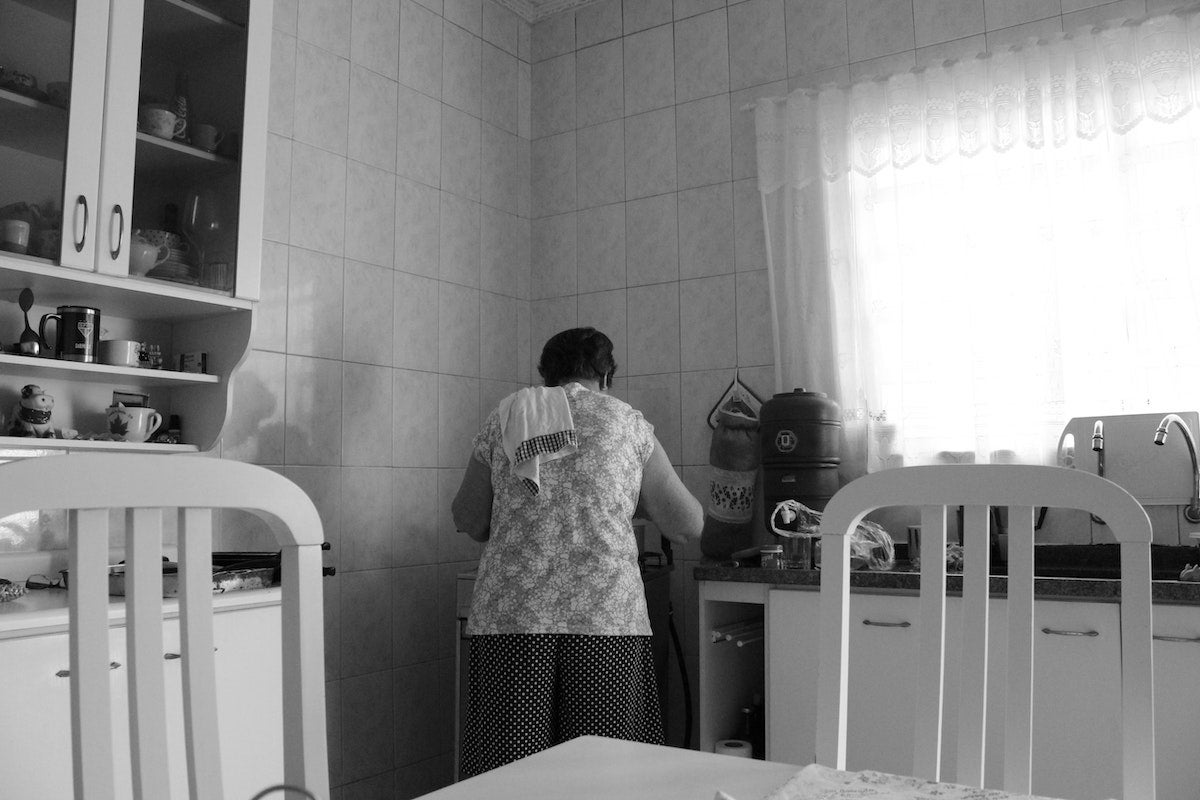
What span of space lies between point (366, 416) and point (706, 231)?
4.22 ft

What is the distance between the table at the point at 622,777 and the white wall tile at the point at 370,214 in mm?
2349

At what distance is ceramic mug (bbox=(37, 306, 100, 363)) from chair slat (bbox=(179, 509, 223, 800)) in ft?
4.82

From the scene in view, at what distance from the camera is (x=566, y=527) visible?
2.29 meters

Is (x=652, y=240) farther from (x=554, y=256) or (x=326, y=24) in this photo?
(x=326, y=24)

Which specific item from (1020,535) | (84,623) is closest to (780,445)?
(1020,535)

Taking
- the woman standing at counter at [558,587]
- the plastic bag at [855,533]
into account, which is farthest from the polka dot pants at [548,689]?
the plastic bag at [855,533]

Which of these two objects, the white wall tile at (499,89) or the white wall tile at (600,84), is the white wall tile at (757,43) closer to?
the white wall tile at (600,84)

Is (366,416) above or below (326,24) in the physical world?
below

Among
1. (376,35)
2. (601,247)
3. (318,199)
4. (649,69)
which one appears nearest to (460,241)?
(601,247)

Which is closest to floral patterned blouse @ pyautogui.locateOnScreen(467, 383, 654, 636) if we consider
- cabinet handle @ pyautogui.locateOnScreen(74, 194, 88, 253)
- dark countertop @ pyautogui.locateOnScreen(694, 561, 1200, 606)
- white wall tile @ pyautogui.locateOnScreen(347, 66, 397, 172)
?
dark countertop @ pyautogui.locateOnScreen(694, 561, 1200, 606)

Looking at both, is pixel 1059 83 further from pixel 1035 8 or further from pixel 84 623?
pixel 84 623

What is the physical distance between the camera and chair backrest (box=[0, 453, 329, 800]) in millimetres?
848

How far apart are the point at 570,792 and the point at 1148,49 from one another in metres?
2.61

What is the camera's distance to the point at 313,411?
2936 millimetres
